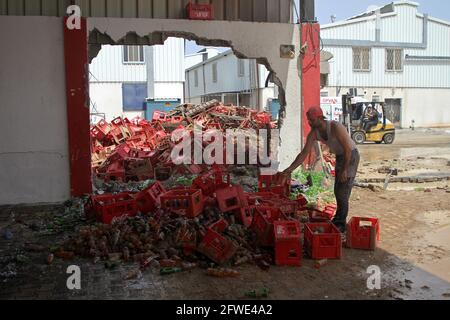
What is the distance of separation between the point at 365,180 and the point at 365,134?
40.4 feet

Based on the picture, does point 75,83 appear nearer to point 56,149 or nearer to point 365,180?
point 56,149

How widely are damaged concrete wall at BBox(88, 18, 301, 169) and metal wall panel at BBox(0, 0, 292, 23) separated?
235 mm

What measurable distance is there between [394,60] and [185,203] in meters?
31.4

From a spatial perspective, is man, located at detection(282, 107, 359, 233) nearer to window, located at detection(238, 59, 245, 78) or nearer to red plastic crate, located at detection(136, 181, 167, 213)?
red plastic crate, located at detection(136, 181, 167, 213)

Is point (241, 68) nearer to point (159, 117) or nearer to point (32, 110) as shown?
point (159, 117)

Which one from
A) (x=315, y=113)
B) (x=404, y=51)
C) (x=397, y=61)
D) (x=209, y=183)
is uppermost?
(x=404, y=51)

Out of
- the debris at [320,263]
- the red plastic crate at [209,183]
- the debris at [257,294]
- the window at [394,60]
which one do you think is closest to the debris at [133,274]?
the debris at [257,294]

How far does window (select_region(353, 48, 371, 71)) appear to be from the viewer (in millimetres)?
33406

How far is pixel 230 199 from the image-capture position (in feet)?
22.0

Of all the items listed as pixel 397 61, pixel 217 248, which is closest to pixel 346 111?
pixel 397 61

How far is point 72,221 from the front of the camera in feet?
24.8

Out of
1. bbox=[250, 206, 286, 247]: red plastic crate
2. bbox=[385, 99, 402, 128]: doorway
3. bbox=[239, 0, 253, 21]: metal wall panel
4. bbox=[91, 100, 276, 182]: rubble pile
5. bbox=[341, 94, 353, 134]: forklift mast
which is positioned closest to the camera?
bbox=[250, 206, 286, 247]: red plastic crate

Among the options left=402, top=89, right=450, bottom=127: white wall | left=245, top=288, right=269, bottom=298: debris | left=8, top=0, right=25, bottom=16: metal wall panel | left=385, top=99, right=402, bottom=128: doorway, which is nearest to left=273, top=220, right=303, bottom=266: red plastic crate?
left=245, top=288, right=269, bottom=298: debris
